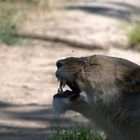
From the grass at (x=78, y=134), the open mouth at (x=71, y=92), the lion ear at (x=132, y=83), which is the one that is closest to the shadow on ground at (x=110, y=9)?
the grass at (x=78, y=134)

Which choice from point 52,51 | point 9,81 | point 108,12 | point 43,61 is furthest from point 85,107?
point 108,12

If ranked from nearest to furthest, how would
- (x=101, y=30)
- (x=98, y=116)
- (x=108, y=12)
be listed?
(x=98, y=116), (x=101, y=30), (x=108, y=12)

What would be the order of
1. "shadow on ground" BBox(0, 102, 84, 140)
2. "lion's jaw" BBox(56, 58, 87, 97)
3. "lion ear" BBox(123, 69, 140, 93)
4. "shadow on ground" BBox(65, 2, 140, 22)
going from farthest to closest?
"shadow on ground" BBox(65, 2, 140, 22), "shadow on ground" BBox(0, 102, 84, 140), "lion's jaw" BBox(56, 58, 87, 97), "lion ear" BBox(123, 69, 140, 93)

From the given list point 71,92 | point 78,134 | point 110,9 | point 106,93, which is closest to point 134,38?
point 110,9

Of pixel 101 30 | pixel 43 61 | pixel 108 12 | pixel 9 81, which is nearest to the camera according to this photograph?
pixel 9 81

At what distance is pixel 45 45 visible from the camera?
13.3m

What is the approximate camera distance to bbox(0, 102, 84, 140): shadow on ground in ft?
24.3

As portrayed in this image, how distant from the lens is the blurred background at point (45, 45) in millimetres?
8258

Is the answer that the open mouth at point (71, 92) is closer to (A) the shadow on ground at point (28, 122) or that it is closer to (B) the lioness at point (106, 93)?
(B) the lioness at point (106, 93)

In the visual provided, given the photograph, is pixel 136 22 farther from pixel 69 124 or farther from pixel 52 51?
pixel 69 124

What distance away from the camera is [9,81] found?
402 inches

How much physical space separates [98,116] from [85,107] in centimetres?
15

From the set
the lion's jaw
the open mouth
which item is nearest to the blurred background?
the open mouth

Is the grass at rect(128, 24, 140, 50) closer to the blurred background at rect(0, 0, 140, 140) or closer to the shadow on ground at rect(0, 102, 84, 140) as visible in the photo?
the blurred background at rect(0, 0, 140, 140)
